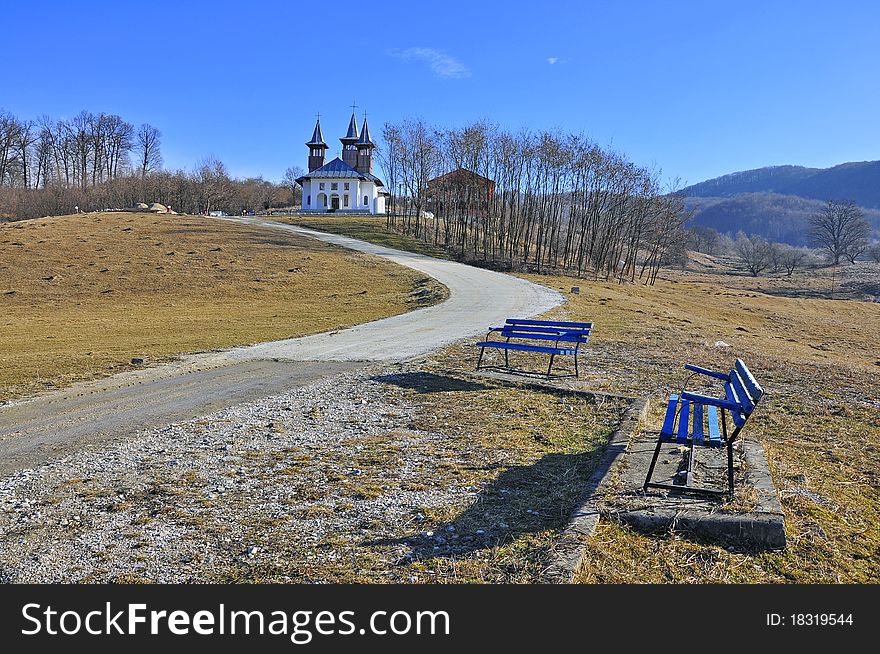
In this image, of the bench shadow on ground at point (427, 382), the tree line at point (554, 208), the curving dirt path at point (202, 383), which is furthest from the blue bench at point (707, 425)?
the tree line at point (554, 208)

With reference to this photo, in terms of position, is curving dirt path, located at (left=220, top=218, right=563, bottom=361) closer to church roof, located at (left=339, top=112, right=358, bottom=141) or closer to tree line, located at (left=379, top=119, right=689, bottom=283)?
tree line, located at (left=379, top=119, right=689, bottom=283)

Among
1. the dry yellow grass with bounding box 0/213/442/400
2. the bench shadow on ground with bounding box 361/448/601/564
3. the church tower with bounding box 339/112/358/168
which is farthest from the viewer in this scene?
the church tower with bounding box 339/112/358/168

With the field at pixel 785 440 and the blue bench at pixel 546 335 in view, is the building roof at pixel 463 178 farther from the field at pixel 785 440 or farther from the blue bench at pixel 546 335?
the blue bench at pixel 546 335

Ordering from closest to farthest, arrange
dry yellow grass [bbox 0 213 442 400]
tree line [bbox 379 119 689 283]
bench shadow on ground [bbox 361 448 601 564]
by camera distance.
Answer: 1. bench shadow on ground [bbox 361 448 601 564]
2. dry yellow grass [bbox 0 213 442 400]
3. tree line [bbox 379 119 689 283]

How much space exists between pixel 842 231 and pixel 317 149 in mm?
72185

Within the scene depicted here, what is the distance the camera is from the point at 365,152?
82688 mm

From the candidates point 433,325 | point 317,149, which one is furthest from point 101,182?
point 433,325

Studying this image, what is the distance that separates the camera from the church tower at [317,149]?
87000 millimetres

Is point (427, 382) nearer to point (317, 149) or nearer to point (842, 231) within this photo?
point (317, 149)

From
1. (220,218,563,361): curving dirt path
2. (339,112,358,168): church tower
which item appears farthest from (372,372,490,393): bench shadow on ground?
(339,112,358,168): church tower

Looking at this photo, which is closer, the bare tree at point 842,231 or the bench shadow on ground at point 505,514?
the bench shadow on ground at point 505,514

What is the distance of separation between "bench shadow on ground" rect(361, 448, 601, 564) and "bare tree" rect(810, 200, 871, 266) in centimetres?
9660

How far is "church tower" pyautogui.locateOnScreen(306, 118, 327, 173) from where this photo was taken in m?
87.0

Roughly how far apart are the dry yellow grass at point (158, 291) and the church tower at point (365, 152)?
3065 centimetres
